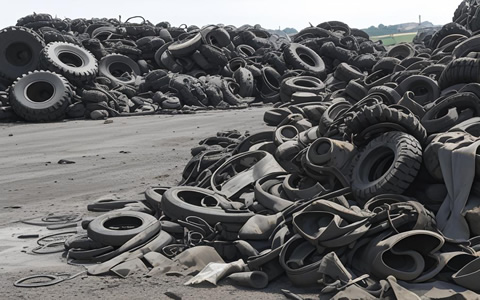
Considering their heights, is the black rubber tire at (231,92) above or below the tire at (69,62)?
below

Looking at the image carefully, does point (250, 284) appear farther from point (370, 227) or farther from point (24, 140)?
point (24, 140)

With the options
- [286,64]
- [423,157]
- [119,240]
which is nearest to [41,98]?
[286,64]

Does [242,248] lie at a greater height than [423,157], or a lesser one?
lesser

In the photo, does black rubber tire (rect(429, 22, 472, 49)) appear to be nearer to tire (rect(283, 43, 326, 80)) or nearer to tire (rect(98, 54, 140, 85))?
tire (rect(283, 43, 326, 80))

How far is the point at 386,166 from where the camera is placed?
6758 mm

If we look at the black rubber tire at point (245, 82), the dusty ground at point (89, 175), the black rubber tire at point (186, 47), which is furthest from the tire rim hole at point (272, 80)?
the black rubber tire at point (186, 47)

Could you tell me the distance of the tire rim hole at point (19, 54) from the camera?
20.4 metres

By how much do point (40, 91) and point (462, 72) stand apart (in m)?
13.6

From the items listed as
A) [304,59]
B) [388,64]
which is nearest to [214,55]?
[304,59]

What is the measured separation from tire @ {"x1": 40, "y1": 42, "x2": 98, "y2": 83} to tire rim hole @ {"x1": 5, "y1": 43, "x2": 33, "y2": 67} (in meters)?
0.89

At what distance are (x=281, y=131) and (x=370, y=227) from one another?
13.8ft

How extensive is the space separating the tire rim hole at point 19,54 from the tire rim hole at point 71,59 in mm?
969

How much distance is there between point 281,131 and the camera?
9.42 m

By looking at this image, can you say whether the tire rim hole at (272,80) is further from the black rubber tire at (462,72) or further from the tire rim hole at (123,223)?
the tire rim hole at (123,223)
